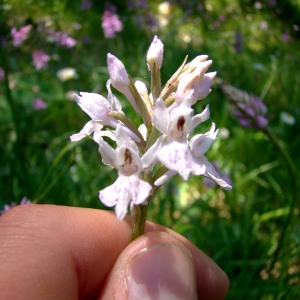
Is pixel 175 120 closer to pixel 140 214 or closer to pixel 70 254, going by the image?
pixel 140 214

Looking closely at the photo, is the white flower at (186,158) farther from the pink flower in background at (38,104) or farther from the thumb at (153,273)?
the pink flower in background at (38,104)

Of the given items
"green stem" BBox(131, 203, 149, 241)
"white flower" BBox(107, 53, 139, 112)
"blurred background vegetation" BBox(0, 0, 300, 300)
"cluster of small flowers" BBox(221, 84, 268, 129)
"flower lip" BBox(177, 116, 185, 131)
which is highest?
"white flower" BBox(107, 53, 139, 112)

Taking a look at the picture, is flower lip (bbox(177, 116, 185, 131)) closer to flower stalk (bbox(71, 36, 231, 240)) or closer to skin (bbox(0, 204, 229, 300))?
flower stalk (bbox(71, 36, 231, 240))

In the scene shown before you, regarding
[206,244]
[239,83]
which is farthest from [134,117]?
Result: [239,83]

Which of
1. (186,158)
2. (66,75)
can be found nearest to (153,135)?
(186,158)

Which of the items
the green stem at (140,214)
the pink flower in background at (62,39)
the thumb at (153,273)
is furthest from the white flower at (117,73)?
the pink flower in background at (62,39)

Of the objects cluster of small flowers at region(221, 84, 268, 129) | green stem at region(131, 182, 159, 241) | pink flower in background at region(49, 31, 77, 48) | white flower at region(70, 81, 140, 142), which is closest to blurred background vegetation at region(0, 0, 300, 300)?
pink flower in background at region(49, 31, 77, 48)
